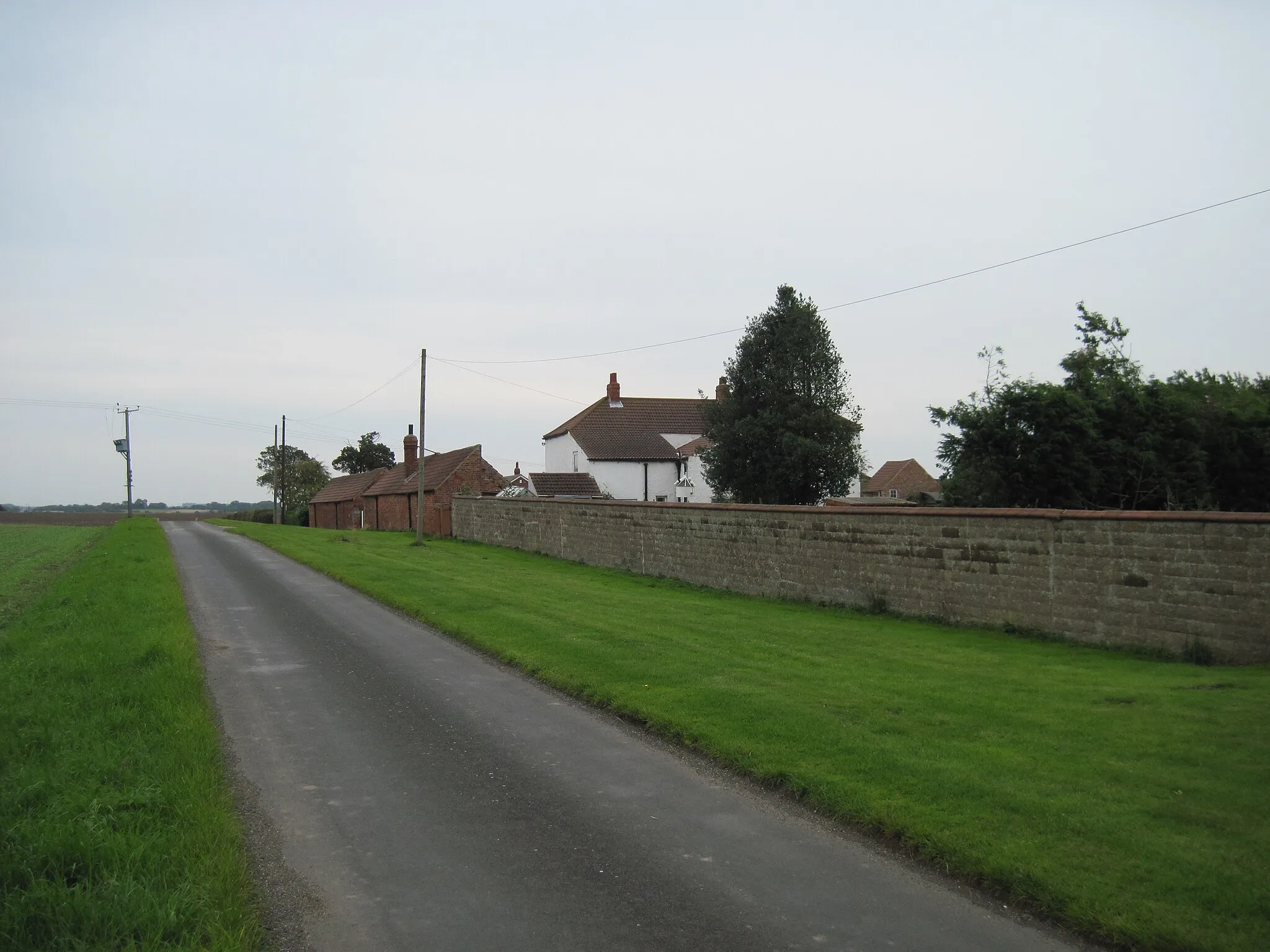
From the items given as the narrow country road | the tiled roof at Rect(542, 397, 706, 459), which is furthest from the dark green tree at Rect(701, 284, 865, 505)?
the narrow country road

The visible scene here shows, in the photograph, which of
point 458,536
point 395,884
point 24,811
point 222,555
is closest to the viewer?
point 395,884

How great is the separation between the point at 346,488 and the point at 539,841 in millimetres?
71709

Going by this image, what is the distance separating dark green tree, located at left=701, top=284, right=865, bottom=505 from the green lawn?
25823 mm

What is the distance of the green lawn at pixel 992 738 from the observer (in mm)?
4980

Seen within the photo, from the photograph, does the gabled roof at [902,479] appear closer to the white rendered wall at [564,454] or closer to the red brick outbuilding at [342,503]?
the white rendered wall at [564,454]

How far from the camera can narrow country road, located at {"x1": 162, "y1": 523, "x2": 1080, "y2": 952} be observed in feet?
15.1

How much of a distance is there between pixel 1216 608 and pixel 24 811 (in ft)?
40.6

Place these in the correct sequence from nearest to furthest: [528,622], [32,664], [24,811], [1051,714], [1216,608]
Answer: [24,811]
[1051,714]
[32,664]
[1216,608]
[528,622]

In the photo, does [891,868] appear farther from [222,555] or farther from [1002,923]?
[222,555]

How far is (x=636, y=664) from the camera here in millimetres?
10922

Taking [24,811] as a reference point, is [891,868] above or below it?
below

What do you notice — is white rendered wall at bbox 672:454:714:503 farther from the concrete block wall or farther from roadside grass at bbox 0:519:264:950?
roadside grass at bbox 0:519:264:950

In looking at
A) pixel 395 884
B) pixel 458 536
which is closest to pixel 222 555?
pixel 458 536

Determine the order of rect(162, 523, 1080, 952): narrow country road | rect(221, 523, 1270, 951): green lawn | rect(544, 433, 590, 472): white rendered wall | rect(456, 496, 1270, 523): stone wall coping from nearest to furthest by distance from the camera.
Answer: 1. rect(162, 523, 1080, 952): narrow country road
2. rect(221, 523, 1270, 951): green lawn
3. rect(456, 496, 1270, 523): stone wall coping
4. rect(544, 433, 590, 472): white rendered wall
